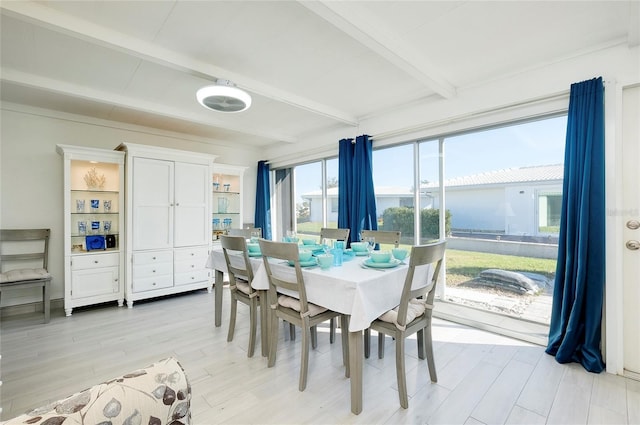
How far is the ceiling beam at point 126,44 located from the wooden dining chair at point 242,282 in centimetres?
149

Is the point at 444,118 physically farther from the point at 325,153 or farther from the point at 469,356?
the point at 469,356

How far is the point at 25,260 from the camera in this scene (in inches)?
136

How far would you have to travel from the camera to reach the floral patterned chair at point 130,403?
574 mm

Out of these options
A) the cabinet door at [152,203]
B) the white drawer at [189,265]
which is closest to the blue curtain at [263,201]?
the white drawer at [189,265]

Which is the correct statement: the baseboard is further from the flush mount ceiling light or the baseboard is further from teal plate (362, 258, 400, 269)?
teal plate (362, 258, 400, 269)

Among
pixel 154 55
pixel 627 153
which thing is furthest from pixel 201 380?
pixel 627 153

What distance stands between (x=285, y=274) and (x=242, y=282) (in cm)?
78

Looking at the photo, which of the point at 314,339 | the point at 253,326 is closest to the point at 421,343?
the point at 314,339

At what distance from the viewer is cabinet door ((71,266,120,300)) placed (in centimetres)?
347

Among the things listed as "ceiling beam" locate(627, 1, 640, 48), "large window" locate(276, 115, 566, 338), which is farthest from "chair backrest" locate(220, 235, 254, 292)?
"ceiling beam" locate(627, 1, 640, 48)

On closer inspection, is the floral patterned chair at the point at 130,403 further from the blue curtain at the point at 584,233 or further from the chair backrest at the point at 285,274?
the blue curtain at the point at 584,233

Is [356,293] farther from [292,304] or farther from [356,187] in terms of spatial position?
[356,187]

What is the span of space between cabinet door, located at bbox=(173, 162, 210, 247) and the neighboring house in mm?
2902

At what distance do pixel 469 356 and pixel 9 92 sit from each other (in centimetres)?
526
